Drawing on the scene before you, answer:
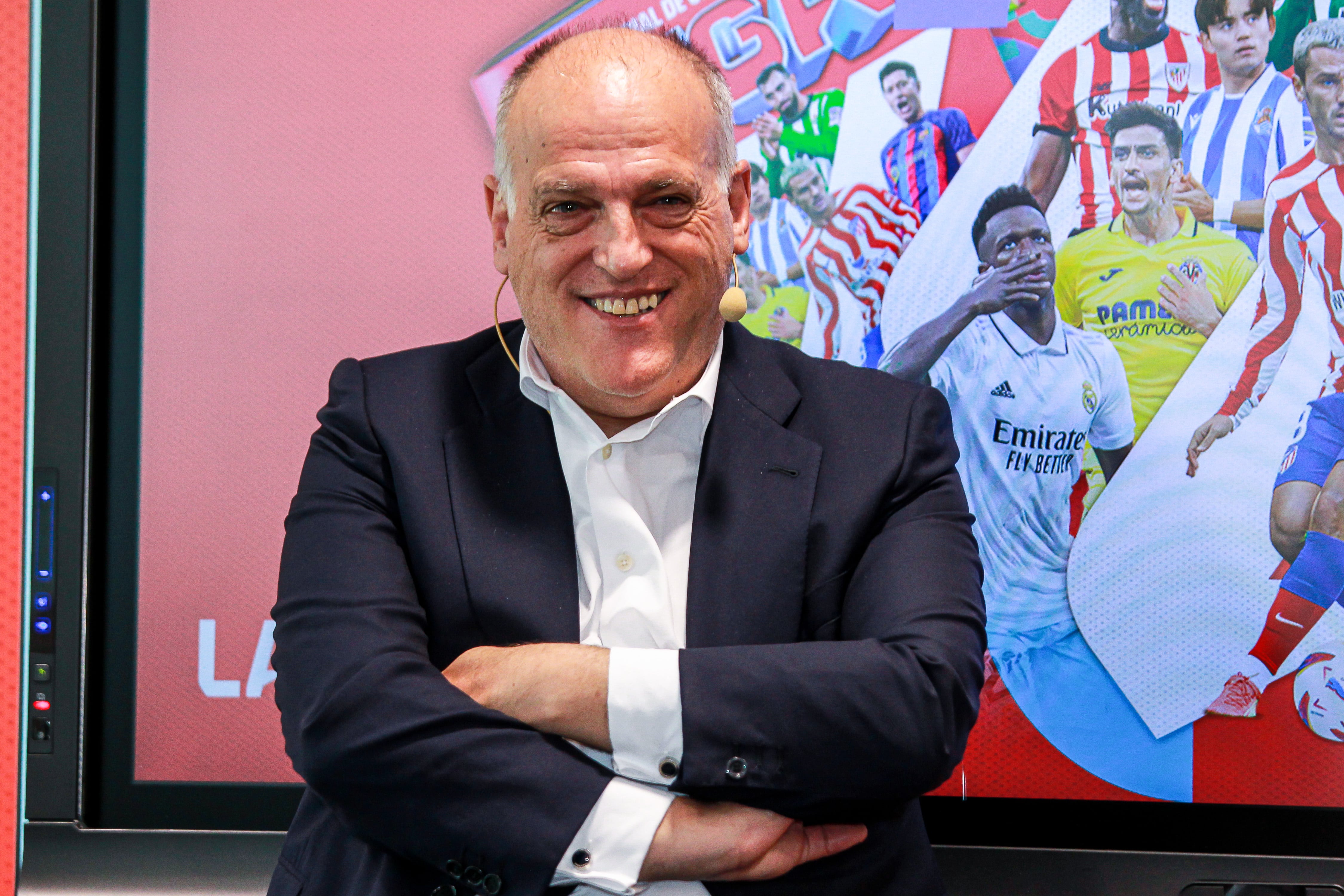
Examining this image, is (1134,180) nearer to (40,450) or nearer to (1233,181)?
(1233,181)

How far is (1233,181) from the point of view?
1.74 meters

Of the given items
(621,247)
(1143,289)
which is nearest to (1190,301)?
(1143,289)

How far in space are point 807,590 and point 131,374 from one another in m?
1.49

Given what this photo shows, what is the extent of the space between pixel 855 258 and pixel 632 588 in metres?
0.86

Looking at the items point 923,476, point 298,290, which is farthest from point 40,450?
point 923,476

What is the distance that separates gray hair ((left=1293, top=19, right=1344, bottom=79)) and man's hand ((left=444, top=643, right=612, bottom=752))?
5.70ft

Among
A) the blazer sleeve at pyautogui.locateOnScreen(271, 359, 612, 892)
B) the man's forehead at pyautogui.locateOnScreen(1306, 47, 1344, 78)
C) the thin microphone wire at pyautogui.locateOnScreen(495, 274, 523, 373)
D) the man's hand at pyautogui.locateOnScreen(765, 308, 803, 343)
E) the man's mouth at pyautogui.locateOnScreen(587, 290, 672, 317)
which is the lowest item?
the blazer sleeve at pyautogui.locateOnScreen(271, 359, 612, 892)

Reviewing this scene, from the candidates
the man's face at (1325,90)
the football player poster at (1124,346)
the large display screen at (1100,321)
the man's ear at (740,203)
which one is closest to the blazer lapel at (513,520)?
the man's ear at (740,203)

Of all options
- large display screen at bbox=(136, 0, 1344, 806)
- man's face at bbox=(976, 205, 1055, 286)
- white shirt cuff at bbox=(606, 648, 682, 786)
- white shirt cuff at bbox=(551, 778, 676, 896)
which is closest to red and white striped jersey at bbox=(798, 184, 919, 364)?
large display screen at bbox=(136, 0, 1344, 806)

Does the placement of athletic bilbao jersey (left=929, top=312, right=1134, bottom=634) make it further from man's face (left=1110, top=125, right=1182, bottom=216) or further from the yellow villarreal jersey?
man's face (left=1110, top=125, right=1182, bottom=216)

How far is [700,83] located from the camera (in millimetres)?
1316

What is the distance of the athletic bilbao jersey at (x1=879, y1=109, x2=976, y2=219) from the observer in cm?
176

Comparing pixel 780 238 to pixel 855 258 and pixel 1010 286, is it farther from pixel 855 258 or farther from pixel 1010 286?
pixel 1010 286

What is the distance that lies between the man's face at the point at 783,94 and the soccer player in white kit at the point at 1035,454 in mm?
424
